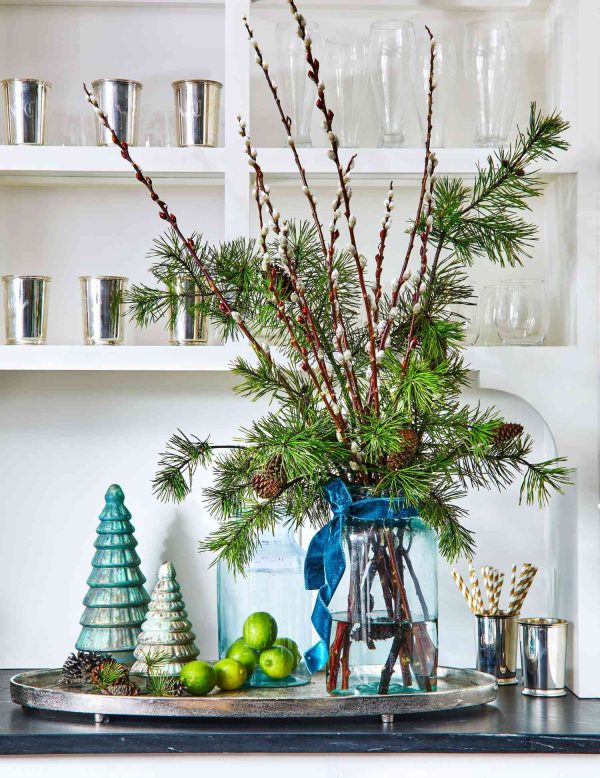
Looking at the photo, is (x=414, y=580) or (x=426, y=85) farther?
(x=426, y=85)

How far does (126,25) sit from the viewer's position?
1.78 meters

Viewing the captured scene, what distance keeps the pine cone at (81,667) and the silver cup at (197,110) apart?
0.83 m

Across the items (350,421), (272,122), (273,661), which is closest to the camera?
(350,421)

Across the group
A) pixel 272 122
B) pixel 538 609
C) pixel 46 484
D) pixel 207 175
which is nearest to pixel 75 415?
pixel 46 484

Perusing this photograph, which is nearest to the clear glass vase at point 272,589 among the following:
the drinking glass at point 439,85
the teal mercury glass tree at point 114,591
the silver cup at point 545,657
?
the teal mercury glass tree at point 114,591

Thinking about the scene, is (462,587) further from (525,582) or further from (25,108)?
(25,108)

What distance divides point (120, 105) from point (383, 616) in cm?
91

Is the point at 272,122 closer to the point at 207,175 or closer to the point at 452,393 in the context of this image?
the point at 207,175

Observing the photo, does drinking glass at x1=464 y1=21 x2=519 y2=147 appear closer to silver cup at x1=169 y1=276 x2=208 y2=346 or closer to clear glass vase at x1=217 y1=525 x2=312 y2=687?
silver cup at x1=169 y1=276 x2=208 y2=346

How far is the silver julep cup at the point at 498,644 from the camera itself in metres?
1.61

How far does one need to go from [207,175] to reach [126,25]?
0.39m

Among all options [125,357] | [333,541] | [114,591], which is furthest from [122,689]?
[125,357]

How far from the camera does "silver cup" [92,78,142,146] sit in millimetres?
1581

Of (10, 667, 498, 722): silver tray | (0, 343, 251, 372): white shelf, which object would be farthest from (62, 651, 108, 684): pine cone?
(0, 343, 251, 372): white shelf
